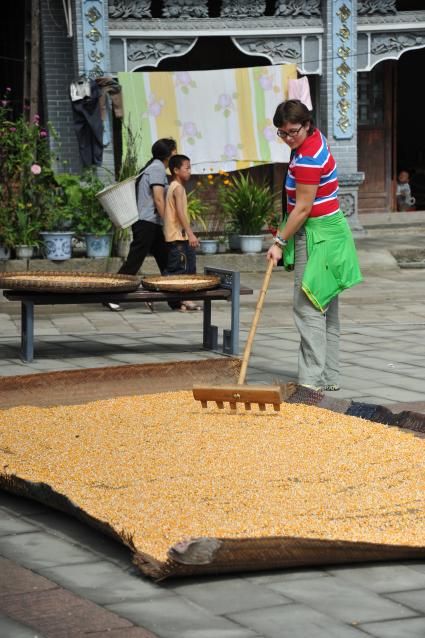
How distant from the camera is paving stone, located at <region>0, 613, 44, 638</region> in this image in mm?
3797

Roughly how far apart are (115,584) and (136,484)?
0.94 metres

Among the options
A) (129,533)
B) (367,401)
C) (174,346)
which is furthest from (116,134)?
(129,533)

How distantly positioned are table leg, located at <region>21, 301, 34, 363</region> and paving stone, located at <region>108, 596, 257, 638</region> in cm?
475

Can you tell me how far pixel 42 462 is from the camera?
5.60 m

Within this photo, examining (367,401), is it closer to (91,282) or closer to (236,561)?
(91,282)

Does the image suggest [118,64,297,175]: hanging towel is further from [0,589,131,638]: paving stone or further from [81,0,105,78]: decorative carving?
[0,589,131,638]: paving stone

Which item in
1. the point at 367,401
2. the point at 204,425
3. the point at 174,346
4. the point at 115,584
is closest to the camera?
the point at 115,584

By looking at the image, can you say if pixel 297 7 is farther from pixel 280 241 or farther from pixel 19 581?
pixel 19 581

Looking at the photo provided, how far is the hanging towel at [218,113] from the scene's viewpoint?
14750 mm

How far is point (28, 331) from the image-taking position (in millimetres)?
8727

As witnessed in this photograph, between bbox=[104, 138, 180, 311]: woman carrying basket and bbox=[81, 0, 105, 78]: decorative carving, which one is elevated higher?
bbox=[81, 0, 105, 78]: decorative carving

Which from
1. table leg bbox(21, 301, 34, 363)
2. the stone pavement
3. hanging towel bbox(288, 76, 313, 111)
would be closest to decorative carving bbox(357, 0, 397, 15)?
hanging towel bbox(288, 76, 313, 111)

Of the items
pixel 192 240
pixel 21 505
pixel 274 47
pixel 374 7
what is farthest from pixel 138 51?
pixel 21 505

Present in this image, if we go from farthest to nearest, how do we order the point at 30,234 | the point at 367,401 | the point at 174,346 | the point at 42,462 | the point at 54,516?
the point at 30,234
the point at 174,346
the point at 367,401
the point at 42,462
the point at 54,516
